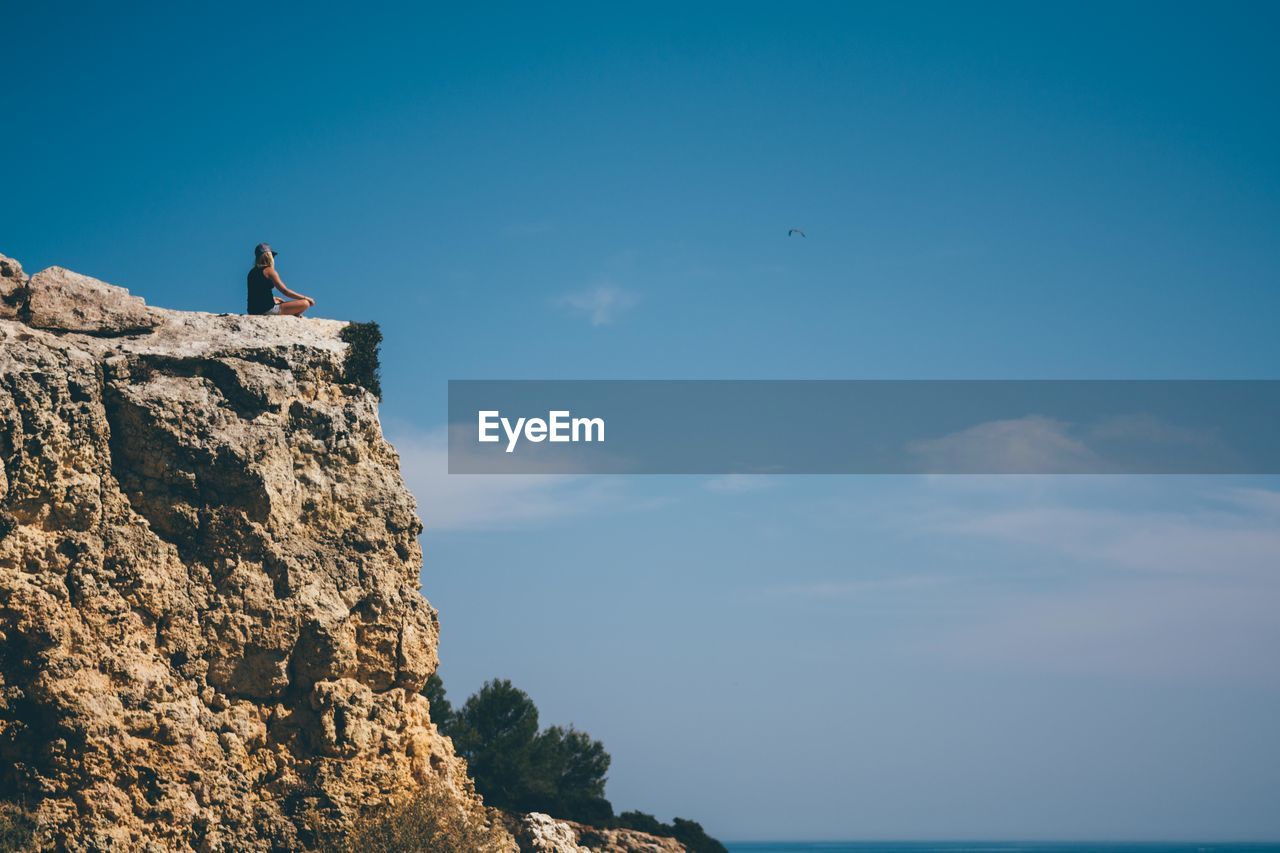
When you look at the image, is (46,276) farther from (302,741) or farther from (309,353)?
(302,741)

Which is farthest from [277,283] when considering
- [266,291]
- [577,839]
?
[577,839]

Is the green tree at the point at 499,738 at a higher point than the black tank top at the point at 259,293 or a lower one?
lower

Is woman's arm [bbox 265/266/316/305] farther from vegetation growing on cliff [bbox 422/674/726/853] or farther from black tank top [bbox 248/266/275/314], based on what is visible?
vegetation growing on cliff [bbox 422/674/726/853]

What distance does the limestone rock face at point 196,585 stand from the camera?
2020cm

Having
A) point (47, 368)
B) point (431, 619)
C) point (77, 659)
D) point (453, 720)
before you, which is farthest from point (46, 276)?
point (453, 720)

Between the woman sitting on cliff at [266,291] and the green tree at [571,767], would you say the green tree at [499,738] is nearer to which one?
the green tree at [571,767]

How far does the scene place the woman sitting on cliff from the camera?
25.5 m

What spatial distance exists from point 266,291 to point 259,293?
0.13m

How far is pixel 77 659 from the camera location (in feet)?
66.8

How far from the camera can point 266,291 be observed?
25656 mm

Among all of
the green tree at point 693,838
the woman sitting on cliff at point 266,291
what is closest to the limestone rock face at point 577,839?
the green tree at point 693,838

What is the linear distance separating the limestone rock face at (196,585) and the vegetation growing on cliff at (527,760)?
16.3 metres

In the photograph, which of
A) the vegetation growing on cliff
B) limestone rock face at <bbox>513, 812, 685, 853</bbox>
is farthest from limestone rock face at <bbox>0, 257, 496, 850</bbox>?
the vegetation growing on cliff

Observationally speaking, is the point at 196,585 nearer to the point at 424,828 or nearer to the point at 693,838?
the point at 424,828
